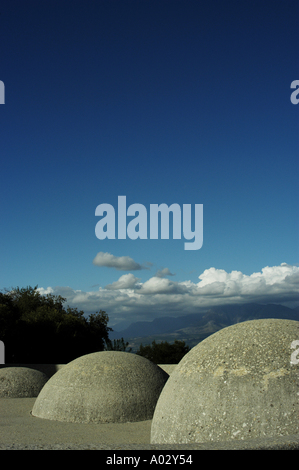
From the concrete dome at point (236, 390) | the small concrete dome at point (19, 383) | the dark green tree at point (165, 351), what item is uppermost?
the concrete dome at point (236, 390)

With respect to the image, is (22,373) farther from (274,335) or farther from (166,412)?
(274,335)

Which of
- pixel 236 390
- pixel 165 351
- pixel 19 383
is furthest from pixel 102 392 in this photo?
pixel 165 351

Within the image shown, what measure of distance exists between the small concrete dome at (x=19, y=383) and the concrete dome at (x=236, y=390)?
1056 cm

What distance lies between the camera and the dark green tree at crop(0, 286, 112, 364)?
32.8m

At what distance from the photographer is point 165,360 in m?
33.6

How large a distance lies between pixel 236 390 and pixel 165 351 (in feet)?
99.0

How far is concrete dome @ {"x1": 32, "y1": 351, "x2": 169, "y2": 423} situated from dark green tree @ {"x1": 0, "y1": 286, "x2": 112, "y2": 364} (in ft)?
74.0

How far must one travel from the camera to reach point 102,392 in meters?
10.6

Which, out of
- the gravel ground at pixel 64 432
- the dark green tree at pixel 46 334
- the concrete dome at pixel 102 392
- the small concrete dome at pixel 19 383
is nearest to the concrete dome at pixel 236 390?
the gravel ground at pixel 64 432

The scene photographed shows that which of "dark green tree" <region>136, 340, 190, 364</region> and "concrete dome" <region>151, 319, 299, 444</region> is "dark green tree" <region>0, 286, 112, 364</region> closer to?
"dark green tree" <region>136, 340, 190, 364</region>

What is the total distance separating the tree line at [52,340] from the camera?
32.8m

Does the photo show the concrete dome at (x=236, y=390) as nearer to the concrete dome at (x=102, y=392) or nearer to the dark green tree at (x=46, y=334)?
the concrete dome at (x=102, y=392)
